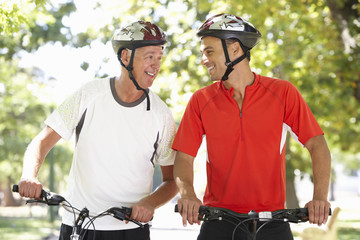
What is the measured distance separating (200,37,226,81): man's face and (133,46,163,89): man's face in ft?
1.25

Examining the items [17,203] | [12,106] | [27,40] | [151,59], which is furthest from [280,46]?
[17,203]

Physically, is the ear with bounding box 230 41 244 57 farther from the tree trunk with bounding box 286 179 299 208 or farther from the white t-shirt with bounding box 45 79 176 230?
the tree trunk with bounding box 286 179 299 208

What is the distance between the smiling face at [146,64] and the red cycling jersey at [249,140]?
45cm

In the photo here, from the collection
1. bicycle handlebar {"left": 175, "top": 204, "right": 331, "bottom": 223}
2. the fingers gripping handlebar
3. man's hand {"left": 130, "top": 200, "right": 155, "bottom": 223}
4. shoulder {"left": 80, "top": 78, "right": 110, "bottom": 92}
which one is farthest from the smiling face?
bicycle handlebar {"left": 175, "top": 204, "right": 331, "bottom": 223}

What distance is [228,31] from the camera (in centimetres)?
391

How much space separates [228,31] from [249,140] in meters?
0.75

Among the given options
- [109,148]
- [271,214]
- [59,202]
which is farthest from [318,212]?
[59,202]

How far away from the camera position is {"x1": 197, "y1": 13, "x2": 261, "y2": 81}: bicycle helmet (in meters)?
3.90

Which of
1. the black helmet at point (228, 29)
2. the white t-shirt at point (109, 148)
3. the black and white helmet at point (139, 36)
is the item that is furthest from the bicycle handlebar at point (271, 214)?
the black and white helmet at point (139, 36)

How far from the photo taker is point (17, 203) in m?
46.8

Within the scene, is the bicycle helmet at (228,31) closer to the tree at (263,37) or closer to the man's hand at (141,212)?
the man's hand at (141,212)

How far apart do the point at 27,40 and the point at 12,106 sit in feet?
58.5

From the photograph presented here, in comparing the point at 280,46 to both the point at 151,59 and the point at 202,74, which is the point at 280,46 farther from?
the point at 151,59

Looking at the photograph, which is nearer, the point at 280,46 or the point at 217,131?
the point at 217,131
